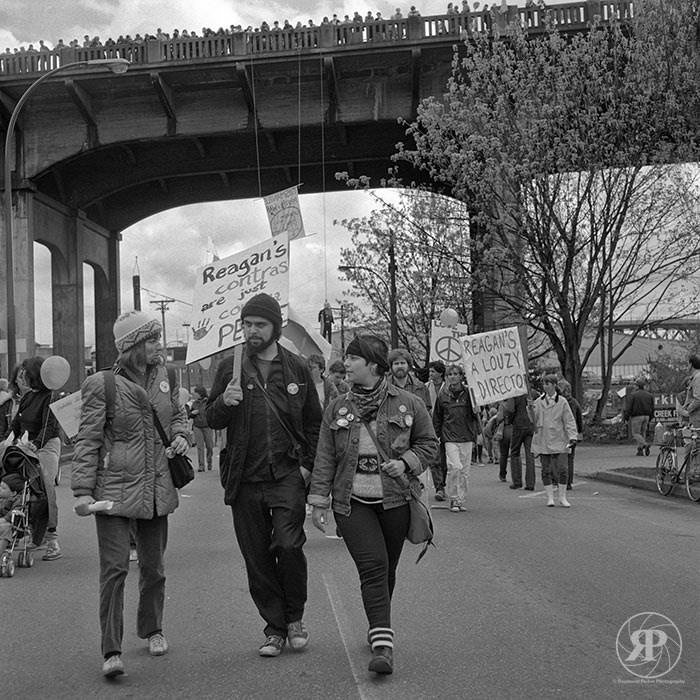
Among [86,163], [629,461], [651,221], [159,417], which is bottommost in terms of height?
[629,461]

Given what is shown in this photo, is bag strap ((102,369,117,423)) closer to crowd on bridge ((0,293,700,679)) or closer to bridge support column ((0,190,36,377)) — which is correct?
crowd on bridge ((0,293,700,679))

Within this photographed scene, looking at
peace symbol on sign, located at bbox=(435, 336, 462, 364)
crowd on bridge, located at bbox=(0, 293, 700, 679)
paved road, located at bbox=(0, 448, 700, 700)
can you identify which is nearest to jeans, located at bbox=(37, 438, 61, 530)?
paved road, located at bbox=(0, 448, 700, 700)

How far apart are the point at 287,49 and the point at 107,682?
25.2m

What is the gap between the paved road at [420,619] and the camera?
5.05 meters

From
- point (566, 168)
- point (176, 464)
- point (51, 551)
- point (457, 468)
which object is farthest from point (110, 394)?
point (566, 168)

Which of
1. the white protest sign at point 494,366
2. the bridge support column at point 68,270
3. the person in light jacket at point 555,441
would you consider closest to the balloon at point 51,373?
the person in light jacket at point 555,441

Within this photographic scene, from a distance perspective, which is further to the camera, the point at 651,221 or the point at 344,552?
the point at 651,221

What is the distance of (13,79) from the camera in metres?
29.3

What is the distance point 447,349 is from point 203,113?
14.9 metres

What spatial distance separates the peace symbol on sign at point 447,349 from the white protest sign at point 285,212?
13.7ft

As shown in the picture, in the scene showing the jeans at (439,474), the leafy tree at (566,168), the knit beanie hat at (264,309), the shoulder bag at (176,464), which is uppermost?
the leafy tree at (566,168)

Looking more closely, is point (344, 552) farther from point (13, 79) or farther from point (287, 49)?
point (13, 79)

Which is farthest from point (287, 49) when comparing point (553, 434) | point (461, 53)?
point (553, 434)

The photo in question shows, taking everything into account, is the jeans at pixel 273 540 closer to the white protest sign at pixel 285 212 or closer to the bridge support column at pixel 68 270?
the white protest sign at pixel 285 212
